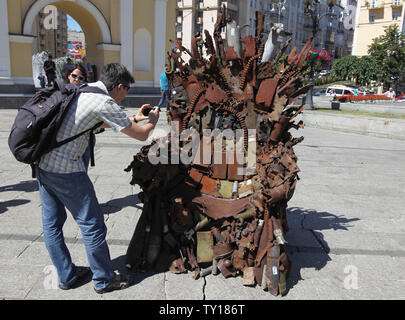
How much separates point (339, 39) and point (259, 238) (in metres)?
78.9

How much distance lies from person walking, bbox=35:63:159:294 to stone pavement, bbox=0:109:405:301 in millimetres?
213

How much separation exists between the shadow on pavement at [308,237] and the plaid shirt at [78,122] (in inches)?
73.5

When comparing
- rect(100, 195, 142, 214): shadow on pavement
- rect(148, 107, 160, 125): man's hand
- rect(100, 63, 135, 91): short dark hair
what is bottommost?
rect(100, 195, 142, 214): shadow on pavement

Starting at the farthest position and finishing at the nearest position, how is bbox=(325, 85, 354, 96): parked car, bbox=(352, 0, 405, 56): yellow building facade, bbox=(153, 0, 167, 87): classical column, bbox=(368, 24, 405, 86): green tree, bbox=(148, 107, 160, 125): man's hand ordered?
bbox=(352, 0, 405, 56): yellow building facade
bbox=(325, 85, 354, 96): parked car
bbox=(368, 24, 405, 86): green tree
bbox=(153, 0, 167, 87): classical column
bbox=(148, 107, 160, 125): man's hand

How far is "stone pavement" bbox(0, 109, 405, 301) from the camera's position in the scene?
2.90 metres

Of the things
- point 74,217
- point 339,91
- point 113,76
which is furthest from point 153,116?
point 339,91

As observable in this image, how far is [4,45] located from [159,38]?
21.0 ft

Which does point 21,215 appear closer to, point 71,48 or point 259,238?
point 259,238

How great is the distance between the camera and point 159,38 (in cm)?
1717

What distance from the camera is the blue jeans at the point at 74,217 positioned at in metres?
2.60

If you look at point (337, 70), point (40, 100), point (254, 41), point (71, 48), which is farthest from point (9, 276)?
point (337, 70)

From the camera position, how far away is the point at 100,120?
257cm

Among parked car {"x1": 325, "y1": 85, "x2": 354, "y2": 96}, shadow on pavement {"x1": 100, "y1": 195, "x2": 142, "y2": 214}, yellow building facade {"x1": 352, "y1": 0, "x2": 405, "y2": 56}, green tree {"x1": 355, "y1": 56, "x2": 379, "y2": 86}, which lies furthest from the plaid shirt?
yellow building facade {"x1": 352, "y1": 0, "x2": 405, "y2": 56}

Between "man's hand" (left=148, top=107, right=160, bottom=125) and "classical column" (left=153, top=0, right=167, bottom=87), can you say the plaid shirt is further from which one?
"classical column" (left=153, top=0, right=167, bottom=87)
